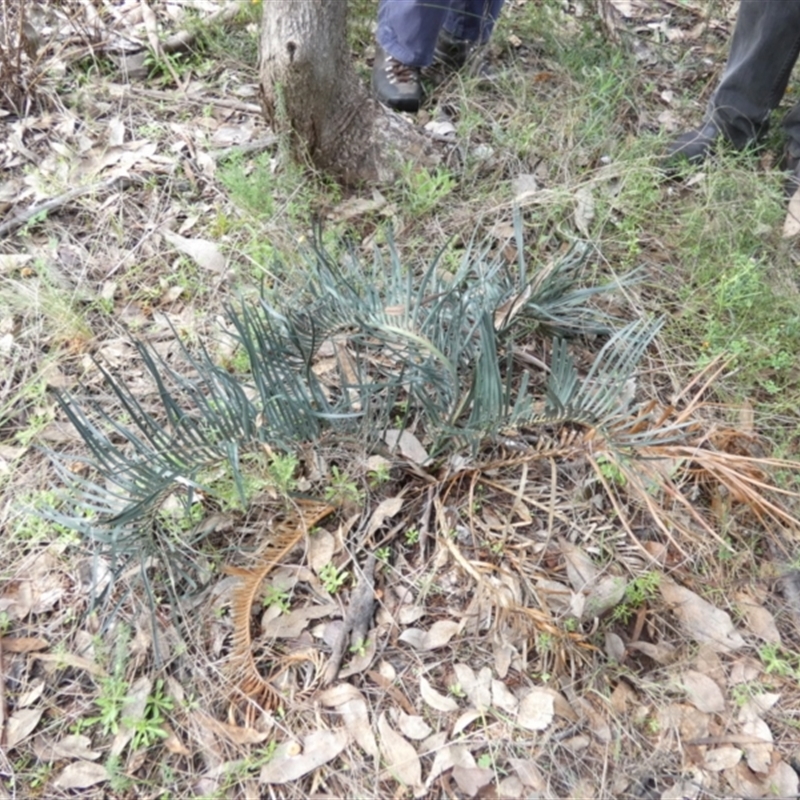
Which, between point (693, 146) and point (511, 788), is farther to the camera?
point (693, 146)

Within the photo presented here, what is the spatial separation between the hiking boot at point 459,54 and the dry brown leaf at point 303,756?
2127mm

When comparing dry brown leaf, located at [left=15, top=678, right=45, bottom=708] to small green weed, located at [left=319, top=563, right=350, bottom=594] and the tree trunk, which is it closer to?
small green weed, located at [left=319, top=563, right=350, bottom=594]

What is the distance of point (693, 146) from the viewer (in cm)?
240

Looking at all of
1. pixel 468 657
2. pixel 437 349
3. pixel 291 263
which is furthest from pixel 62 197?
pixel 468 657

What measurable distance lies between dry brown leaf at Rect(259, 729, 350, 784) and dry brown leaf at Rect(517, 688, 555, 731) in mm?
329

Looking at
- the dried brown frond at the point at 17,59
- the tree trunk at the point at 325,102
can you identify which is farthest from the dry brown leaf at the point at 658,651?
the dried brown frond at the point at 17,59

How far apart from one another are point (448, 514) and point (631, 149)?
137cm

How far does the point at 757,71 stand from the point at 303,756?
2338 millimetres

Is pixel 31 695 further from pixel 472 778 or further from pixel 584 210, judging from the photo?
pixel 584 210

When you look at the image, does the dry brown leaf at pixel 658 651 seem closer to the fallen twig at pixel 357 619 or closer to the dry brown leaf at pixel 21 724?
the fallen twig at pixel 357 619

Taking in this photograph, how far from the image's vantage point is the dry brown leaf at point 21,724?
138 cm

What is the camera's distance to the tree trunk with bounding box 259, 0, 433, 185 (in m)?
1.95

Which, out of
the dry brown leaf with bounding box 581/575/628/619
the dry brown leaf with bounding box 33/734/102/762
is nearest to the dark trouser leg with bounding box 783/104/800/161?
the dry brown leaf with bounding box 581/575/628/619

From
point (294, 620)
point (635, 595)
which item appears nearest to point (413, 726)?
point (294, 620)
